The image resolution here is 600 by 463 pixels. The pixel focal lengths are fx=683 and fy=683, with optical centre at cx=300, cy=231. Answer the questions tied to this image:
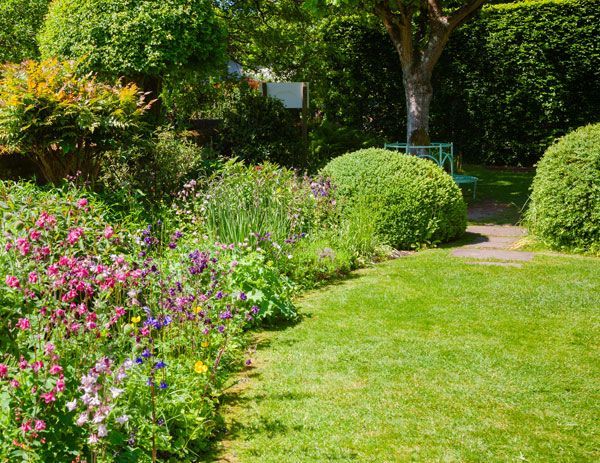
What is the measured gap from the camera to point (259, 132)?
10891 mm

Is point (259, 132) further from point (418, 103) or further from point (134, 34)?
point (418, 103)

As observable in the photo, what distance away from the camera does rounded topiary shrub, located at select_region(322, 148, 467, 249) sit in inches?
311

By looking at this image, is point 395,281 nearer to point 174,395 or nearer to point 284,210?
point 284,210

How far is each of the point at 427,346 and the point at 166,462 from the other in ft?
7.54

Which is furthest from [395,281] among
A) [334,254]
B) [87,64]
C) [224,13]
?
[224,13]

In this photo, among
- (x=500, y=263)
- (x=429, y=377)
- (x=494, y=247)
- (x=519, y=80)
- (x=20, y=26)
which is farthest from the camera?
(x=519, y=80)

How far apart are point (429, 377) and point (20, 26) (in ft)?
34.8

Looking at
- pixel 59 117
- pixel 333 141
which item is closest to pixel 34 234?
pixel 59 117

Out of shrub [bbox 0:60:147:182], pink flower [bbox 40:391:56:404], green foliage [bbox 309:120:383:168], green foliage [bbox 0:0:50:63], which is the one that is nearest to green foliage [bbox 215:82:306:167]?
green foliage [bbox 309:120:383:168]

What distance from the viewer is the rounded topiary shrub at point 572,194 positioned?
7.53m

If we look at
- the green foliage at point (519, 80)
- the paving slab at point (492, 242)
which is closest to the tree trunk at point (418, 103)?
the green foliage at point (519, 80)

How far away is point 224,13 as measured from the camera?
13.0 metres

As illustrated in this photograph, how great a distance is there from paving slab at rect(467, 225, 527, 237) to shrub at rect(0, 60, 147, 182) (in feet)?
15.4

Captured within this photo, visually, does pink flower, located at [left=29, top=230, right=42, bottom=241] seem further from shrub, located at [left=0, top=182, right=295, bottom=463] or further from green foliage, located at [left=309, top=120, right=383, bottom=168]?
green foliage, located at [left=309, top=120, right=383, bottom=168]
